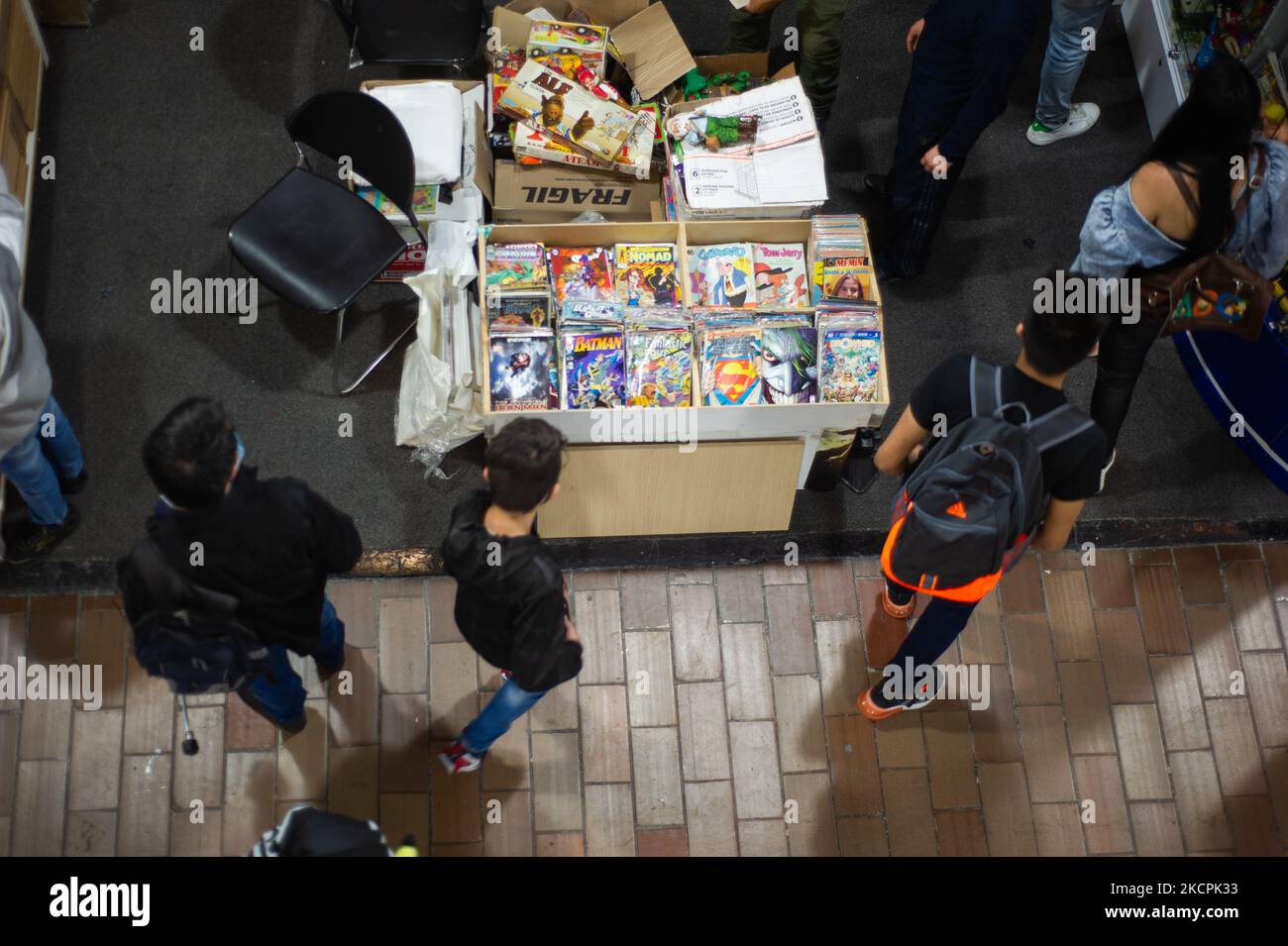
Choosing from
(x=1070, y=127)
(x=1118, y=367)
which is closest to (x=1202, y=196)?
(x=1118, y=367)

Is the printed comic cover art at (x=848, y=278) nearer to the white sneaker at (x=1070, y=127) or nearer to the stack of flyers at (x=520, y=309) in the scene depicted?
the stack of flyers at (x=520, y=309)

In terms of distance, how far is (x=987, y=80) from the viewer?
4508mm

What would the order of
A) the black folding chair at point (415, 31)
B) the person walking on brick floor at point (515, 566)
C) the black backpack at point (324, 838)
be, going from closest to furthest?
the black backpack at point (324, 838)
the person walking on brick floor at point (515, 566)
the black folding chair at point (415, 31)

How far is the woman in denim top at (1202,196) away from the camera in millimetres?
3762

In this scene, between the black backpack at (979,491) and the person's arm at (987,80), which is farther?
the person's arm at (987,80)

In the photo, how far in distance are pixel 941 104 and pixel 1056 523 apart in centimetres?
199

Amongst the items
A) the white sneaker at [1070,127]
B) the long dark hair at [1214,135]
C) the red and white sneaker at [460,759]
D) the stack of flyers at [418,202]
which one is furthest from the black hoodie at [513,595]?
the white sneaker at [1070,127]

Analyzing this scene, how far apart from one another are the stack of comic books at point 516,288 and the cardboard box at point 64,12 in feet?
9.58

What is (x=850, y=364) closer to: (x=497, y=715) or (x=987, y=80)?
(x=987, y=80)

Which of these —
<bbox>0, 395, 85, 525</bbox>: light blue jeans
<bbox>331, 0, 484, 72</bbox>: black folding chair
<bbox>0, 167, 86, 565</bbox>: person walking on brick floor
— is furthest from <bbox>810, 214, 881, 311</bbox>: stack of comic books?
<bbox>0, 395, 85, 525</bbox>: light blue jeans

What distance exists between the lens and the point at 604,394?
4367 millimetres
